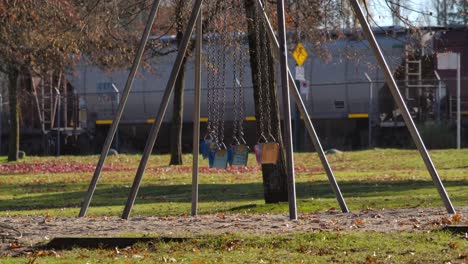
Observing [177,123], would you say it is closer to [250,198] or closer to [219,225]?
[250,198]

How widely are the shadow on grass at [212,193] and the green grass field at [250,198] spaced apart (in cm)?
2

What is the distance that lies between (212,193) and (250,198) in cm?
162

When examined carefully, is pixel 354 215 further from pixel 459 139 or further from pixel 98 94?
pixel 98 94

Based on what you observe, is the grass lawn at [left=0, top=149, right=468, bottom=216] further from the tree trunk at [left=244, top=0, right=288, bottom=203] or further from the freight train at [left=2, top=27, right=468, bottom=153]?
the freight train at [left=2, top=27, right=468, bottom=153]

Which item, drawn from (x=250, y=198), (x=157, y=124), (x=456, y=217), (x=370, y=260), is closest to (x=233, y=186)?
(x=250, y=198)

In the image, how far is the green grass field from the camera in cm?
1091

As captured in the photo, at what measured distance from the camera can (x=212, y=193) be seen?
2323cm

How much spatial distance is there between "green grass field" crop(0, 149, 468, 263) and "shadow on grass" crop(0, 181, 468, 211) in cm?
2

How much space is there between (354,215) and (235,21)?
163 inches

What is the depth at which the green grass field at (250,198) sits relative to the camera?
10914 mm

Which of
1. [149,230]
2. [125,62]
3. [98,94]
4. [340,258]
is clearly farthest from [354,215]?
[98,94]

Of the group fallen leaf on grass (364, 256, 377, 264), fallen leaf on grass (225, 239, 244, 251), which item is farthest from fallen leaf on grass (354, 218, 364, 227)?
fallen leaf on grass (364, 256, 377, 264)

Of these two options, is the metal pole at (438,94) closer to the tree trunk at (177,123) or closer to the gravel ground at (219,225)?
the tree trunk at (177,123)

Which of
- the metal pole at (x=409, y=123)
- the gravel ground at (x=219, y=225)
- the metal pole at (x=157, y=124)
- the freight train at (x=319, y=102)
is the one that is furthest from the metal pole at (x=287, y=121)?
the freight train at (x=319, y=102)
